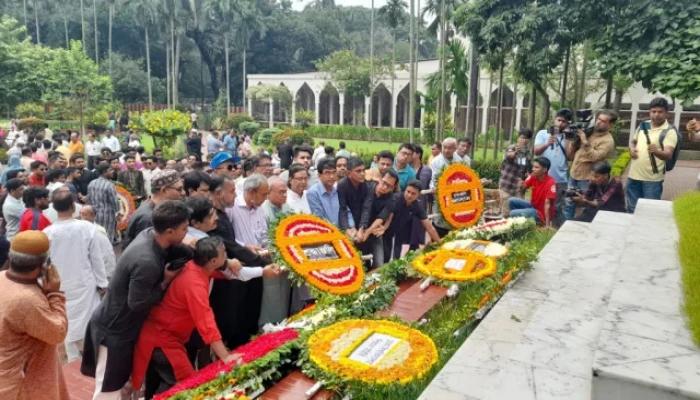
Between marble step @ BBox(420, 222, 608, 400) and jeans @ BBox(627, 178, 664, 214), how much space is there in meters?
1.15

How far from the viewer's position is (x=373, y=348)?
3.28 metres

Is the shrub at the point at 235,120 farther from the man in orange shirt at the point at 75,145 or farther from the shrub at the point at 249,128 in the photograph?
the man in orange shirt at the point at 75,145

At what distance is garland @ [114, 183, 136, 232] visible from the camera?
23.0 feet

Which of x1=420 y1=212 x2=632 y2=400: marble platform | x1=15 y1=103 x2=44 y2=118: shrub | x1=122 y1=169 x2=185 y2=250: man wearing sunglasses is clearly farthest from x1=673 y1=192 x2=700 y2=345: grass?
x1=15 y1=103 x2=44 y2=118: shrub

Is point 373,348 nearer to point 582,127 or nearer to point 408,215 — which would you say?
point 408,215

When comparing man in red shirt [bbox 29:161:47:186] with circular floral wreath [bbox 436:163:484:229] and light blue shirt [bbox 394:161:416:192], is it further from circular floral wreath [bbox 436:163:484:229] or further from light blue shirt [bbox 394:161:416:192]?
circular floral wreath [bbox 436:163:484:229]

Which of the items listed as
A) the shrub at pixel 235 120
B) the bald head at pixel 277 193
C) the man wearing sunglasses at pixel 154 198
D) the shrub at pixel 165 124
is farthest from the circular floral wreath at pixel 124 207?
the shrub at pixel 235 120

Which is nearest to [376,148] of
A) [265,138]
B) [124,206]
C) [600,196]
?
[265,138]

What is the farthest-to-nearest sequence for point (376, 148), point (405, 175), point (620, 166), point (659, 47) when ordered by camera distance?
1. point (376, 148)
2. point (620, 166)
3. point (659, 47)
4. point (405, 175)

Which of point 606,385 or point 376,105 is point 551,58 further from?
point 376,105

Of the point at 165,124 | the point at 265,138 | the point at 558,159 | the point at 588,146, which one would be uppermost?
the point at 165,124

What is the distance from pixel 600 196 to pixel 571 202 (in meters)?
0.56

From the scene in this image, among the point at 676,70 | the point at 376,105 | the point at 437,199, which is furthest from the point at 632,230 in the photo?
the point at 376,105

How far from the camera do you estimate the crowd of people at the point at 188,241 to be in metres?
2.86
